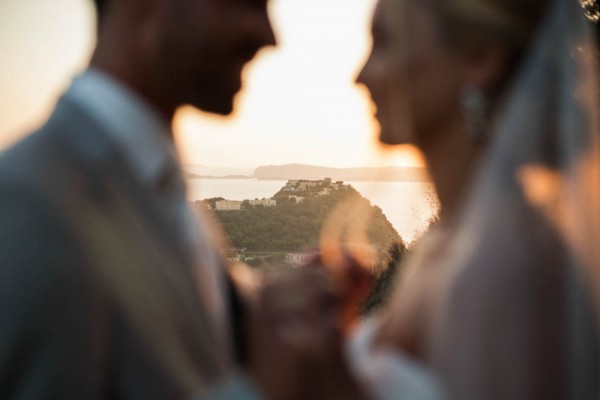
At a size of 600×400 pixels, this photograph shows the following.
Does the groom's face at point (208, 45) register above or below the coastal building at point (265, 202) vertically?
above

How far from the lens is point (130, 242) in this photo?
1.82 m

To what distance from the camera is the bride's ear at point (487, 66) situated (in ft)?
8.40

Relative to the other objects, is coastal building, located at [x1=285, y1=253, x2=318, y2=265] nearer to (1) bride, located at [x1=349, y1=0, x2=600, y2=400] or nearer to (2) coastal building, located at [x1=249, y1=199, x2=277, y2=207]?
(1) bride, located at [x1=349, y1=0, x2=600, y2=400]

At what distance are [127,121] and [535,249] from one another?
1354 millimetres

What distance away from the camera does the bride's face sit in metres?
2.61

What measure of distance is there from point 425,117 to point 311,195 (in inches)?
23.3

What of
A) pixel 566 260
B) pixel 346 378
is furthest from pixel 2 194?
pixel 566 260


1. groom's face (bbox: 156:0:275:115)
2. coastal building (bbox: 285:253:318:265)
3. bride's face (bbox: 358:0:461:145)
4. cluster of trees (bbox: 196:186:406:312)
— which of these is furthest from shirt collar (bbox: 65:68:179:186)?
bride's face (bbox: 358:0:461:145)

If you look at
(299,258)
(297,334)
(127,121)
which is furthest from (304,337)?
(127,121)

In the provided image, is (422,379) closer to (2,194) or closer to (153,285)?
(153,285)

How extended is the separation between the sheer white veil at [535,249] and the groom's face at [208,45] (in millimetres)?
963

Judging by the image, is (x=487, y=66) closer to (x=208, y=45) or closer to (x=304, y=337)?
(x=208, y=45)

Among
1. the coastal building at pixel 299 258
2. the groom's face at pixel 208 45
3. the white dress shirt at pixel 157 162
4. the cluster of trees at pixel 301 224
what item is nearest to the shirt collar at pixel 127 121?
the white dress shirt at pixel 157 162

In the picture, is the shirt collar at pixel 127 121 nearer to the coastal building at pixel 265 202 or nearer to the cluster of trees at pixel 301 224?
the cluster of trees at pixel 301 224
